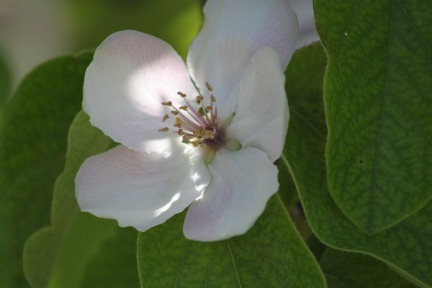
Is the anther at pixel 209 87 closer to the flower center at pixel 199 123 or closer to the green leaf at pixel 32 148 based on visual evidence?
the flower center at pixel 199 123

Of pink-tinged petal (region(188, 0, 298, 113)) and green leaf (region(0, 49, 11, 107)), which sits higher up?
pink-tinged petal (region(188, 0, 298, 113))

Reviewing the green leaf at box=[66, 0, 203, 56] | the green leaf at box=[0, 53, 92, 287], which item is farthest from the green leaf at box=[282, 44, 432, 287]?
the green leaf at box=[66, 0, 203, 56]

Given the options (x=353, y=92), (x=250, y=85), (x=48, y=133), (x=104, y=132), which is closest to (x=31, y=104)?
(x=48, y=133)

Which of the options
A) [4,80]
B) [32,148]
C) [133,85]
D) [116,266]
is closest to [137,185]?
[133,85]

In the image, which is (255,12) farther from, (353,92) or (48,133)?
(48,133)

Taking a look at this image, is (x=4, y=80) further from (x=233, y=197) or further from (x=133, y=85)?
(x=233, y=197)

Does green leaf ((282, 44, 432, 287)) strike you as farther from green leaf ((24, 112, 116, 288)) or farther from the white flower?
green leaf ((24, 112, 116, 288))
